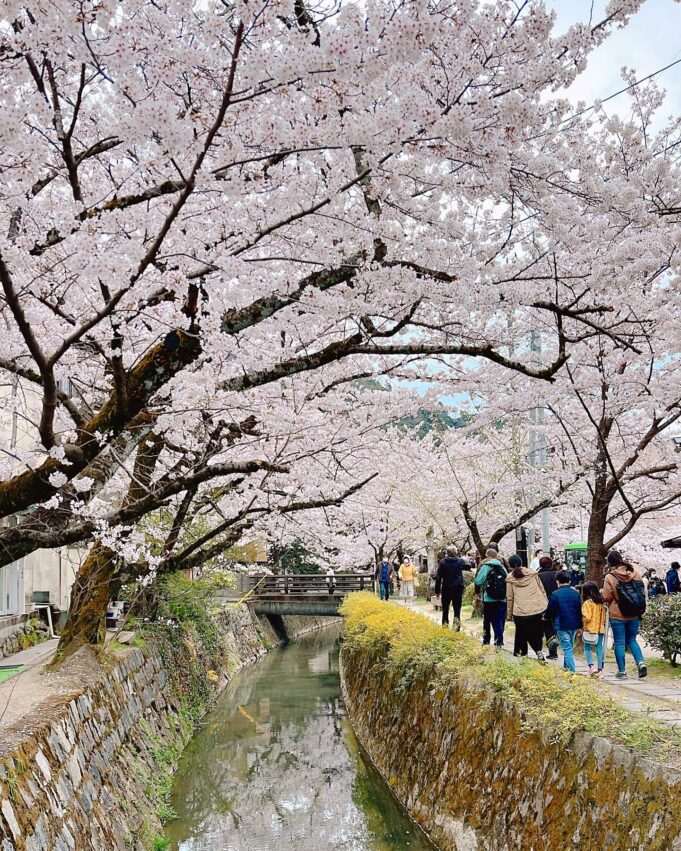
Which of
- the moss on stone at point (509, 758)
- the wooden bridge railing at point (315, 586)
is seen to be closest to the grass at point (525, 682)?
the moss on stone at point (509, 758)

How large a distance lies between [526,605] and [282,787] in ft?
16.4

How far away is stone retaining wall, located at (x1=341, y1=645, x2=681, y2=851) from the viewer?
452 cm

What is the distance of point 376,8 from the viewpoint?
333 cm

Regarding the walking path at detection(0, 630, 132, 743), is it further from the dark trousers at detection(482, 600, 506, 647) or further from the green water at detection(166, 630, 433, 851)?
the dark trousers at detection(482, 600, 506, 647)

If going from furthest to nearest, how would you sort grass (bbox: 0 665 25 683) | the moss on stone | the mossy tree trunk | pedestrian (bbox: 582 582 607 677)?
the mossy tree trunk < grass (bbox: 0 665 25 683) < pedestrian (bbox: 582 582 607 677) < the moss on stone

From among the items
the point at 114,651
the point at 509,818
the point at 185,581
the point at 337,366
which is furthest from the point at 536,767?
the point at 185,581

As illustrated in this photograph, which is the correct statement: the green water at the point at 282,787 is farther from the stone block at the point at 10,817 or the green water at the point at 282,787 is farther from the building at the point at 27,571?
the building at the point at 27,571

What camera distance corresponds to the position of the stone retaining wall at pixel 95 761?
564 cm

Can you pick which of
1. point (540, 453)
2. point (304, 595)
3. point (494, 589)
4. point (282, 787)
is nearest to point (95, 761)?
A: point (282, 787)

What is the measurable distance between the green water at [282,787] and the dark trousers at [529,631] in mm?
2687

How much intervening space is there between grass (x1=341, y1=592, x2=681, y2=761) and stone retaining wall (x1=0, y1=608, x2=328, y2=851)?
12.9 ft

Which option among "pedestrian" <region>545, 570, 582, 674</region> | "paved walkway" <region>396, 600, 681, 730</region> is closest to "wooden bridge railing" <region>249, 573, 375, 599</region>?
"paved walkway" <region>396, 600, 681, 730</region>

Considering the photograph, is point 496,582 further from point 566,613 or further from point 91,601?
point 91,601

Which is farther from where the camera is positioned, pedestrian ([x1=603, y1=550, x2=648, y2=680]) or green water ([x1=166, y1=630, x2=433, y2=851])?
green water ([x1=166, y1=630, x2=433, y2=851])
